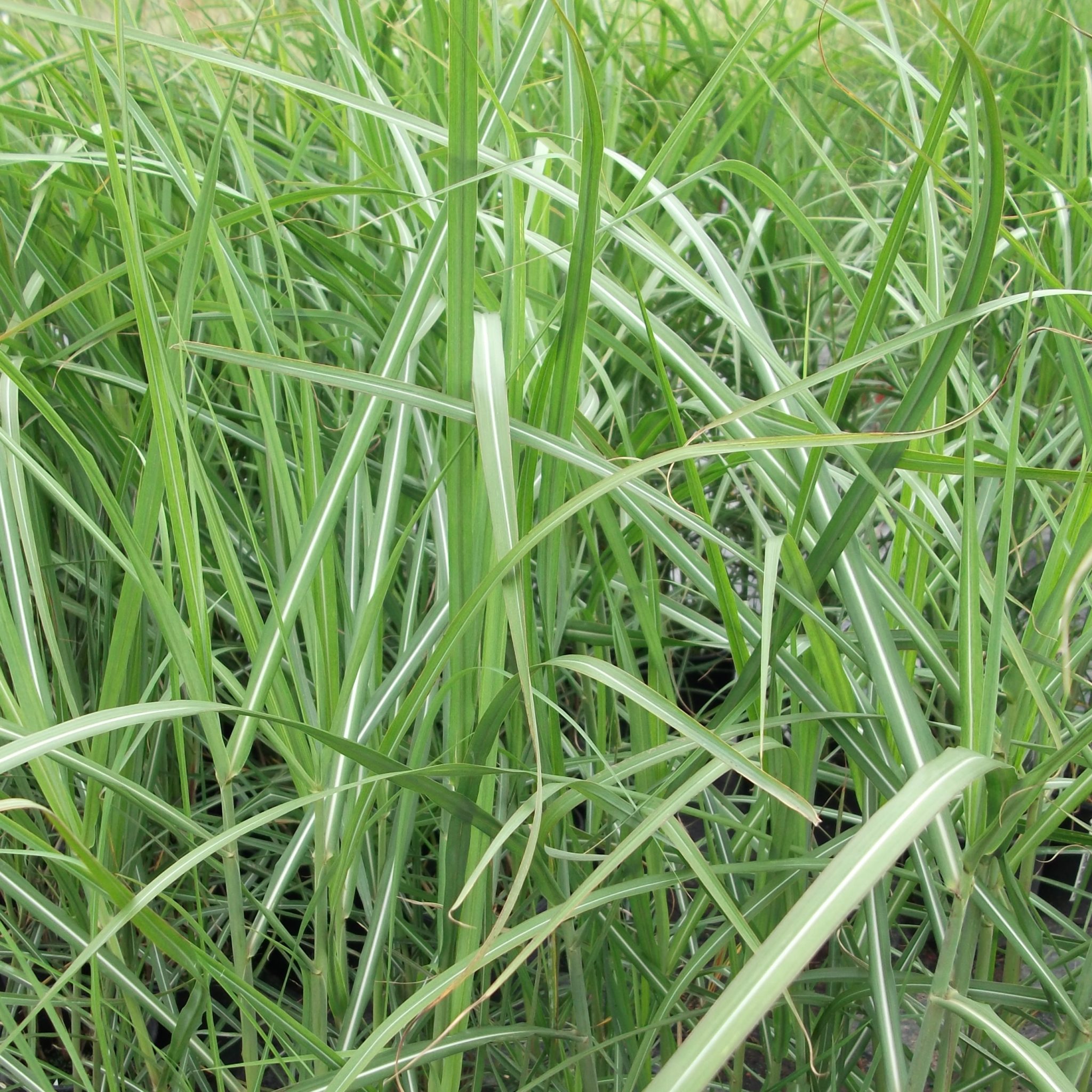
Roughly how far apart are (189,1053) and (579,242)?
1.75ft

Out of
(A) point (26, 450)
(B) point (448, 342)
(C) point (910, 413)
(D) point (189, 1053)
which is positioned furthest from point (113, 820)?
(C) point (910, 413)

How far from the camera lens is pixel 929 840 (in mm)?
383

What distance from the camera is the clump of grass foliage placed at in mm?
383

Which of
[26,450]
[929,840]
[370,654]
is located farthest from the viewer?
[26,450]

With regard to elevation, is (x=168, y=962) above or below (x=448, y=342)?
below

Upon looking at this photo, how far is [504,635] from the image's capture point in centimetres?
46

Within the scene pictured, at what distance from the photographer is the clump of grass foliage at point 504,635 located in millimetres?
383

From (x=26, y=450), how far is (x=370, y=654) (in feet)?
1.02

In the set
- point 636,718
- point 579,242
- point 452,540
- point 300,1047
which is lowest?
point 300,1047

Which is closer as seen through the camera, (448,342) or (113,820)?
(448,342)

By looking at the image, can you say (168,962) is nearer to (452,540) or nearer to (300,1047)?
(300,1047)

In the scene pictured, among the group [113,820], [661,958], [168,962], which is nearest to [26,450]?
[113,820]

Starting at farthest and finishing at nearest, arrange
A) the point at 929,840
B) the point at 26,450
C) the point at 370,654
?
the point at 26,450
the point at 370,654
the point at 929,840

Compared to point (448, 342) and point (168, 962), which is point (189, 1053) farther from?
point (448, 342)
